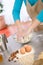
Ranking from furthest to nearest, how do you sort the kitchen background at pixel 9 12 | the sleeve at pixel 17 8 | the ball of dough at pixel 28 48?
the kitchen background at pixel 9 12 → the sleeve at pixel 17 8 → the ball of dough at pixel 28 48

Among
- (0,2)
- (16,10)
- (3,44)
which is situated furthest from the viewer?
(0,2)

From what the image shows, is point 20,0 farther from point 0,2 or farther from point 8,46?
point 0,2

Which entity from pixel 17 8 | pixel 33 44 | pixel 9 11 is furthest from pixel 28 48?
pixel 9 11

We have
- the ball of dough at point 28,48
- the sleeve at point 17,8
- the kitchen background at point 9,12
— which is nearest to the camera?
the ball of dough at point 28,48

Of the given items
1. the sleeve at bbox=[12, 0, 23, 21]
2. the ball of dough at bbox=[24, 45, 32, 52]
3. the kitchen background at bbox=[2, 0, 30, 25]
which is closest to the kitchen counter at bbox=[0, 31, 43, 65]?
the ball of dough at bbox=[24, 45, 32, 52]

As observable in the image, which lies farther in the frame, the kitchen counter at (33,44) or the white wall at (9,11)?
the white wall at (9,11)

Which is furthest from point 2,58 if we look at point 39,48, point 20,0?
point 20,0

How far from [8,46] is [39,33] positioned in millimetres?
236

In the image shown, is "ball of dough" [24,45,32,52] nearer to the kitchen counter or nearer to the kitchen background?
the kitchen counter

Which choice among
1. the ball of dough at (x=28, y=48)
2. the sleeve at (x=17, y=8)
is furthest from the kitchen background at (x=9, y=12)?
the ball of dough at (x=28, y=48)

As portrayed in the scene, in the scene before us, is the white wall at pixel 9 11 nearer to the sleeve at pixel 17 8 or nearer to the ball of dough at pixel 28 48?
the sleeve at pixel 17 8

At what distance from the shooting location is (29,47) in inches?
40.4

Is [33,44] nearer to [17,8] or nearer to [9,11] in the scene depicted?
[17,8]

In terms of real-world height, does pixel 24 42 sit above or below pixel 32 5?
below
